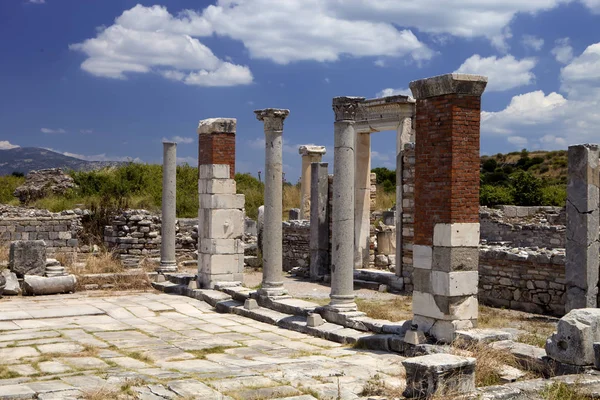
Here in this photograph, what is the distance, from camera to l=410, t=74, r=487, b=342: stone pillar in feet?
30.2

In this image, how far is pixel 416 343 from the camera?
9.28 metres

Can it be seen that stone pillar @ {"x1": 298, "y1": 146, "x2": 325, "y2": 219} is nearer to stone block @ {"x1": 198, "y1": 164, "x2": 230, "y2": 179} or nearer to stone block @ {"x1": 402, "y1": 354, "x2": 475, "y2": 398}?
stone block @ {"x1": 198, "y1": 164, "x2": 230, "y2": 179}

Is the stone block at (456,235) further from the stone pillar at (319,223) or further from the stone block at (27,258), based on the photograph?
the stone pillar at (319,223)

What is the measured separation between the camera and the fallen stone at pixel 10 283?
49.3 ft

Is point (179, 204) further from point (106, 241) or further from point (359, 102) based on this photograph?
point (359, 102)

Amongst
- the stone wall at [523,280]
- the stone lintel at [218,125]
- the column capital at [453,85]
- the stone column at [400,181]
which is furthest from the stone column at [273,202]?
the column capital at [453,85]

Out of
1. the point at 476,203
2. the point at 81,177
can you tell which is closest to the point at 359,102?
the point at 476,203

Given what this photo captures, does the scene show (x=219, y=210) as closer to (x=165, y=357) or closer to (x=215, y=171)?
(x=215, y=171)

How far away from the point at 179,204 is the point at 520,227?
1357 centimetres

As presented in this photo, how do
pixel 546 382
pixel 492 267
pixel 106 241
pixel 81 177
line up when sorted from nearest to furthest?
pixel 546 382
pixel 492 267
pixel 106 241
pixel 81 177

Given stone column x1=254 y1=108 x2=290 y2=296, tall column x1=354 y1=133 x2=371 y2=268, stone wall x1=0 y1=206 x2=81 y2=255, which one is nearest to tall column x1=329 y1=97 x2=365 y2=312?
stone column x1=254 y1=108 x2=290 y2=296

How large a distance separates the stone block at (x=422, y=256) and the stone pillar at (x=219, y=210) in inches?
254

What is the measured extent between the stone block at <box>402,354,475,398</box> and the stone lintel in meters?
9.33

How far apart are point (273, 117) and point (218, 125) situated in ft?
7.40
